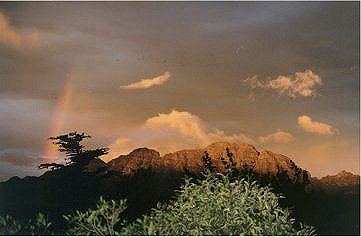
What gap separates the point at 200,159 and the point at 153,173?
451 millimetres

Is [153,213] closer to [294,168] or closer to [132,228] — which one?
[132,228]

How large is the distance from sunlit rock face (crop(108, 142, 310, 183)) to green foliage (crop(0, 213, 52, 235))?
2.49 feet

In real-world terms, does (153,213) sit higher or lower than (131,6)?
lower

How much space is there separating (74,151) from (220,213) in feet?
4.44

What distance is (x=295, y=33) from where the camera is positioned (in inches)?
293

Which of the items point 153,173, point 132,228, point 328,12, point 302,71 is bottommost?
point 132,228

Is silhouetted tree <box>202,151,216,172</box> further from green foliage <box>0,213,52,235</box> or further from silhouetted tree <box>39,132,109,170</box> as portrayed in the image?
green foliage <box>0,213,52,235</box>

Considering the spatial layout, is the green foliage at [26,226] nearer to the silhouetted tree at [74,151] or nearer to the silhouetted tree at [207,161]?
the silhouetted tree at [74,151]

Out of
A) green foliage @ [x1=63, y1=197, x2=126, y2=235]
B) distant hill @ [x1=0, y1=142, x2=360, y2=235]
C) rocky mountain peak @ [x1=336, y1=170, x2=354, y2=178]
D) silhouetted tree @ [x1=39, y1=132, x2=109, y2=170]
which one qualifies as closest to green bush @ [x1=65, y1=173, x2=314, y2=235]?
green foliage @ [x1=63, y1=197, x2=126, y2=235]

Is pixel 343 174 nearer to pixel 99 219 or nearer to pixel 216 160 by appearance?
pixel 216 160

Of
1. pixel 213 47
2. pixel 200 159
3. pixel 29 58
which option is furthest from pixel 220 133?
pixel 29 58

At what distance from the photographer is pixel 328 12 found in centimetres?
743

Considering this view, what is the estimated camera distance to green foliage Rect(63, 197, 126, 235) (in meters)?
7.09

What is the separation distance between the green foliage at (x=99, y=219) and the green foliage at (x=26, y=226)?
0.19 metres
